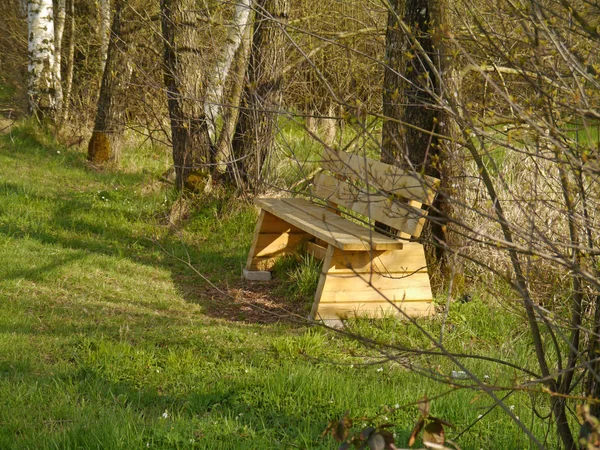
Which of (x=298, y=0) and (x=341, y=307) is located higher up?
(x=298, y=0)

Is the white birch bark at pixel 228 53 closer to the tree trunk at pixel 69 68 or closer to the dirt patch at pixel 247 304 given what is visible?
the dirt patch at pixel 247 304

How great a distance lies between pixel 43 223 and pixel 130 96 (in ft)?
12.6

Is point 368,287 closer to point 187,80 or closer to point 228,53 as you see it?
point 187,80

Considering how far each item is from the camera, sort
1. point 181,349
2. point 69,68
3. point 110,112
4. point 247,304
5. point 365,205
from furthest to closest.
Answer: point 69,68, point 110,112, point 365,205, point 247,304, point 181,349

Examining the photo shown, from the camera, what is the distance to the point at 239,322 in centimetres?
580

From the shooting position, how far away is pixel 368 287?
18.6ft

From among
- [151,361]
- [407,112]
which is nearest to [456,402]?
[151,361]

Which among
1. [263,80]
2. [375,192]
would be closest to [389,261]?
[375,192]

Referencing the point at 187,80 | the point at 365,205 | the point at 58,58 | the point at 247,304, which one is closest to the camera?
the point at 247,304

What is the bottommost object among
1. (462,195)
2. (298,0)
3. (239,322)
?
(239,322)

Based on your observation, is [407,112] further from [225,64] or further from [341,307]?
[225,64]

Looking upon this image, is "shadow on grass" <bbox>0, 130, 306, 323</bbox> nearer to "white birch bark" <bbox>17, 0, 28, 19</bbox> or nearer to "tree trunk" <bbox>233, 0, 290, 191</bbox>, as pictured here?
"tree trunk" <bbox>233, 0, 290, 191</bbox>

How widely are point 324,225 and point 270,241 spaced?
1.11 meters

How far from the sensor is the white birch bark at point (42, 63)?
11711 mm
